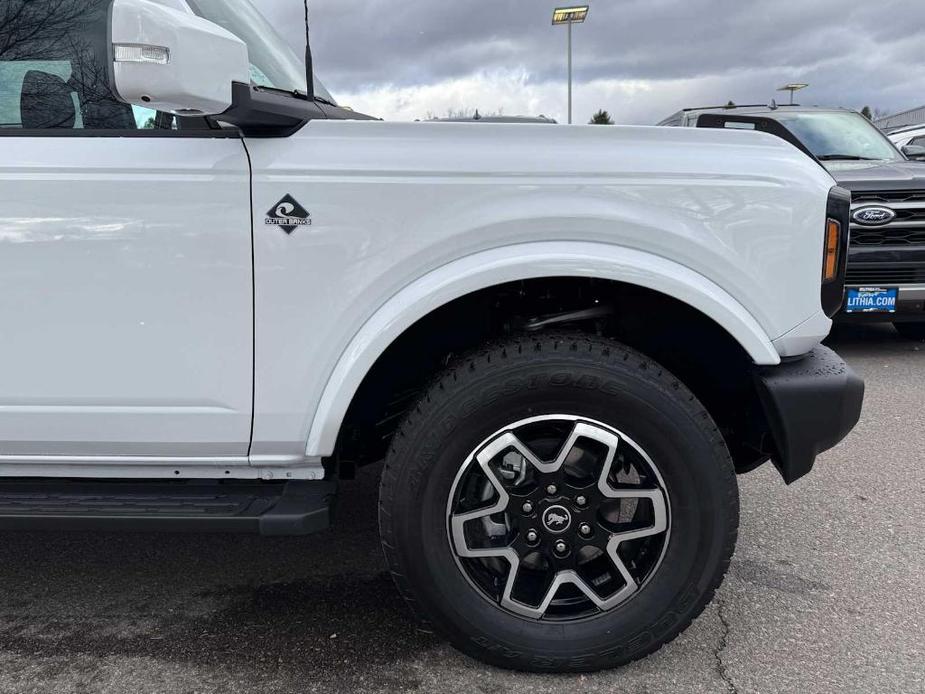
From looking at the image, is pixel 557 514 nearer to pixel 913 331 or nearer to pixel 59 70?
pixel 59 70

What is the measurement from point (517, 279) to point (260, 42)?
140cm

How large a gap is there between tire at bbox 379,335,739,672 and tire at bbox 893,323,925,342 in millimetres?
5544

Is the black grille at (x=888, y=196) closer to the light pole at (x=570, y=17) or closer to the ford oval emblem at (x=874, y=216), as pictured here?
the ford oval emblem at (x=874, y=216)

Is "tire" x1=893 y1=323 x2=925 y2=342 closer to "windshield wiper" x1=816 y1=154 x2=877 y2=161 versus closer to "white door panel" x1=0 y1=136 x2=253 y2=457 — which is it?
"windshield wiper" x1=816 y1=154 x2=877 y2=161

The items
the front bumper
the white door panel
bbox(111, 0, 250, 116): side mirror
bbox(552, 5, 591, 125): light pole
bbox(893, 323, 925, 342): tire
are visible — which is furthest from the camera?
bbox(552, 5, 591, 125): light pole

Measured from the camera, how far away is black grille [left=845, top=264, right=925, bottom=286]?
5441mm

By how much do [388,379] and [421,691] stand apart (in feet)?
2.96

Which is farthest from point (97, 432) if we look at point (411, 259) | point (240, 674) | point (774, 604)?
point (774, 604)

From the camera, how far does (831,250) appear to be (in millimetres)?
2012

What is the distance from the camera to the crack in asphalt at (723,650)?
1.99 meters

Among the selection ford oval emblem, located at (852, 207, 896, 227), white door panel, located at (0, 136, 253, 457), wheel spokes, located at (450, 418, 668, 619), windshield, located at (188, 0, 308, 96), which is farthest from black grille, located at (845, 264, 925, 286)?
white door panel, located at (0, 136, 253, 457)

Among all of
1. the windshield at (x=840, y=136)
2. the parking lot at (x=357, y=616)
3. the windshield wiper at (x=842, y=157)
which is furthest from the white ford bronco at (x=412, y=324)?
the windshield at (x=840, y=136)

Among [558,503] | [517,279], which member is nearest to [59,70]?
[517,279]

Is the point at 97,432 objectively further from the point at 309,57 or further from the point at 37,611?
the point at 309,57
